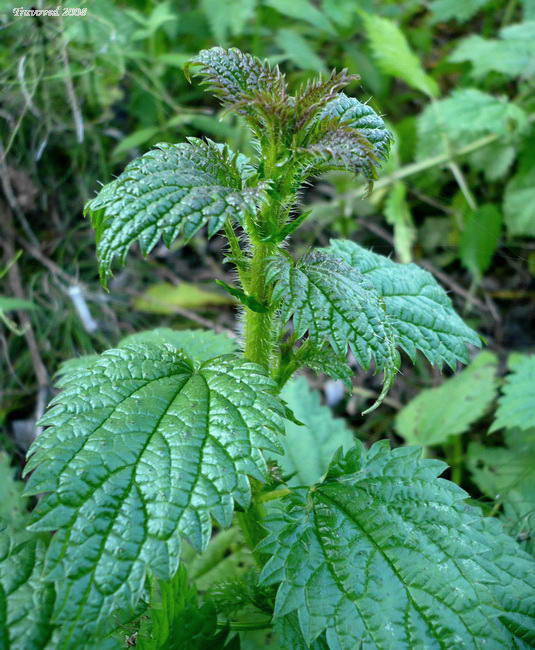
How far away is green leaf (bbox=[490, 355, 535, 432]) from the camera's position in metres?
1.93

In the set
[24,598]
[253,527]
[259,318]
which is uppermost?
[259,318]

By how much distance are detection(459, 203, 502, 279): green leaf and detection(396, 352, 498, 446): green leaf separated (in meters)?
Answer: 0.64

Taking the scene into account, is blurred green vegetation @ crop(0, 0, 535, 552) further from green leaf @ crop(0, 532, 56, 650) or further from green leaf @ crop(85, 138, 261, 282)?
green leaf @ crop(85, 138, 261, 282)

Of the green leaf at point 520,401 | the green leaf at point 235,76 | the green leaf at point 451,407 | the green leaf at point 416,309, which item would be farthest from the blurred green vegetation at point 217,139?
the green leaf at point 235,76

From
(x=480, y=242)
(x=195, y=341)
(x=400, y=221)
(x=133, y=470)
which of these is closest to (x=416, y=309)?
(x=195, y=341)

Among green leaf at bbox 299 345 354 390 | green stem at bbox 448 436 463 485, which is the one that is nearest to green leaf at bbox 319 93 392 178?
green leaf at bbox 299 345 354 390

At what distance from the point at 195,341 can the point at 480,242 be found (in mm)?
1841

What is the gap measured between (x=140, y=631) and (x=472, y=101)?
108 inches

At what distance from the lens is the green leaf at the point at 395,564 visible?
1196mm

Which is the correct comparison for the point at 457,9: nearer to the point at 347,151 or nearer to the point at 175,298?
the point at 175,298

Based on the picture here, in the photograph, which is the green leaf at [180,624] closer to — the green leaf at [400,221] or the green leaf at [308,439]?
the green leaf at [308,439]

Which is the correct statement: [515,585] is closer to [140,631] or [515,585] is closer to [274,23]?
[140,631]

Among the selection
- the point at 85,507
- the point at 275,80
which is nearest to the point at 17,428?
the point at 85,507

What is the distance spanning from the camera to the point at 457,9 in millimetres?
3551
